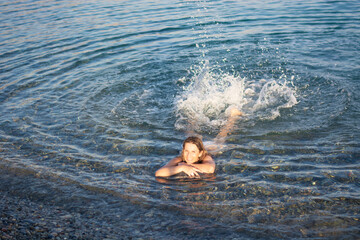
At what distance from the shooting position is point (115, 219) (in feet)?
15.5

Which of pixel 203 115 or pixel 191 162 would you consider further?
pixel 203 115

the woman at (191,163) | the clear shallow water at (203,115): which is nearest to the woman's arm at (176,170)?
the woman at (191,163)

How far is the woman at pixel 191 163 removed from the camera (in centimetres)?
586

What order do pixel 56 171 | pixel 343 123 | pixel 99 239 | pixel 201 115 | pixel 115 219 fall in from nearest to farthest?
pixel 99 239 < pixel 115 219 < pixel 56 171 < pixel 343 123 < pixel 201 115

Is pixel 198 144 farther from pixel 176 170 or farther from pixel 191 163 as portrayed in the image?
pixel 176 170

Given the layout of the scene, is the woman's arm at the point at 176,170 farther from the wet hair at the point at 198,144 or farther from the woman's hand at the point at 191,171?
the wet hair at the point at 198,144

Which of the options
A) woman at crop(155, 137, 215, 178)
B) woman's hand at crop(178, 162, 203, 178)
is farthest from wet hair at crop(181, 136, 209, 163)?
woman's hand at crop(178, 162, 203, 178)

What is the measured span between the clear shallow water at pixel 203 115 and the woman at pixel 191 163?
18 cm

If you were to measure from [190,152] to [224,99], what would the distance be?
119 inches

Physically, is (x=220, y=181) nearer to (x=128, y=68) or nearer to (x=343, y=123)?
(x=343, y=123)

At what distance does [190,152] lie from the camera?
6.04 m

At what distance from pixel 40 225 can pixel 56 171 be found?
5.81ft

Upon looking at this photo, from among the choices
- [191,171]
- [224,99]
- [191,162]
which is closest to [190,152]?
[191,162]

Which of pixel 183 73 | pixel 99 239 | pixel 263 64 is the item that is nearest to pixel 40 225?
pixel 99 239
